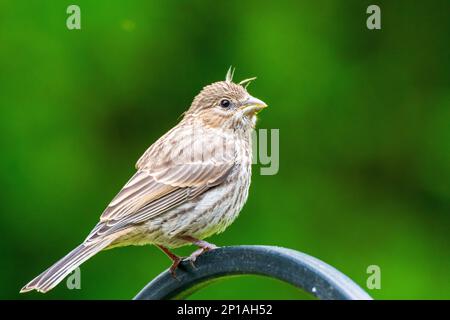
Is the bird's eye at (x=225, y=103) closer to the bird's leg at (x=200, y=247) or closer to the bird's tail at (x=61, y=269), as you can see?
the bird's leg at (x=200, y=247)

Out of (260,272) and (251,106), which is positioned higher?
(251,106)

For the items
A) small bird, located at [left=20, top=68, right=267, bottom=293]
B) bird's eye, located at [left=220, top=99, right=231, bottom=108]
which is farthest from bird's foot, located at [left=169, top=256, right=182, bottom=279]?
bird's eye, located at [left=220, top=99, right=231, bottom=108]

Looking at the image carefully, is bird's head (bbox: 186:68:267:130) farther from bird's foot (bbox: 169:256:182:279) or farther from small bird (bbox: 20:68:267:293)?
bird's foot (bbox: 169:256:182:279)

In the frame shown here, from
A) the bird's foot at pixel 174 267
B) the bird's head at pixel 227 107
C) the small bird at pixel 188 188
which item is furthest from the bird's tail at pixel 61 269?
the bird's head at pixel 227 107

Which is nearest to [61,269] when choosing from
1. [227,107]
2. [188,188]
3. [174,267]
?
[174,267]

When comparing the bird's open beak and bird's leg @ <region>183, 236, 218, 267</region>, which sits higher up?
the bird's open beak

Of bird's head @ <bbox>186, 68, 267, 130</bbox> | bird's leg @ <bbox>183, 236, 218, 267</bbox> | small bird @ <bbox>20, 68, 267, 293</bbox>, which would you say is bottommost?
bird's leg @ <bbox>183, 236, 218, 267</bbox>

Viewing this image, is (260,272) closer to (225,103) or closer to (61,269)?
(61,269)
